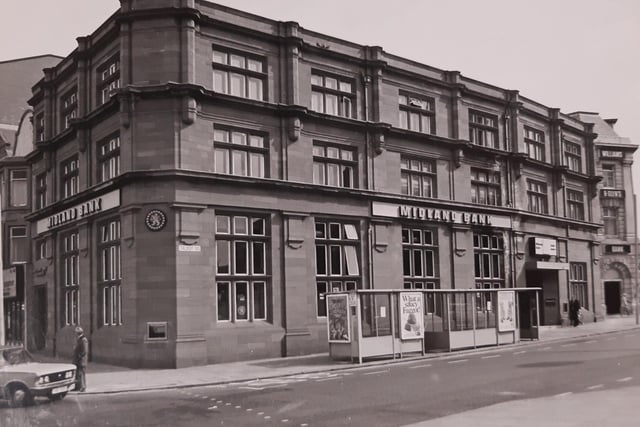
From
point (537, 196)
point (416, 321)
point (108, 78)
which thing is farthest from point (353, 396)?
point (537, 196)

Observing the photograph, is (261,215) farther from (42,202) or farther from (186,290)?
(42,202)

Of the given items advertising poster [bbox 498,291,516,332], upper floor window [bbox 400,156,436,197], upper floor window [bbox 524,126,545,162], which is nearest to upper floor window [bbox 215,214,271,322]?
upper floor window [bbox 400,156,436,197]

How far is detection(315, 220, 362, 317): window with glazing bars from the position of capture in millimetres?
30703

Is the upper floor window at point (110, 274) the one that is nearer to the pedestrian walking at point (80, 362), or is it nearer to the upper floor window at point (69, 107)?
the upper floor window at point (69, 107)

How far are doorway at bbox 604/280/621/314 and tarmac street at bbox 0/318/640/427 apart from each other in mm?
36386

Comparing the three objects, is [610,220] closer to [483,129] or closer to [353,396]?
[483,129]

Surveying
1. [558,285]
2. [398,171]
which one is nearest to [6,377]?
[398,171]

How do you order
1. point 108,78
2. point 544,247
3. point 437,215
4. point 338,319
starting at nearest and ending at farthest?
point 338,319 → point 108,78 → point 437,215 → point 544,247

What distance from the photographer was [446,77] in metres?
38.4

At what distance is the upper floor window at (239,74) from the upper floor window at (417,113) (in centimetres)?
856

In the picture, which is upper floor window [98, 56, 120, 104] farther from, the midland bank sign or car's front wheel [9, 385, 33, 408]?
car's front wheel [9, 385, 33, 408]

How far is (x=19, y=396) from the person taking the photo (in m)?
17.0

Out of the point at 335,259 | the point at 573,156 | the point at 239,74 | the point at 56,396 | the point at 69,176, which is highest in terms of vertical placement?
the point at 239,74

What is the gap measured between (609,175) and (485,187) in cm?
2532
